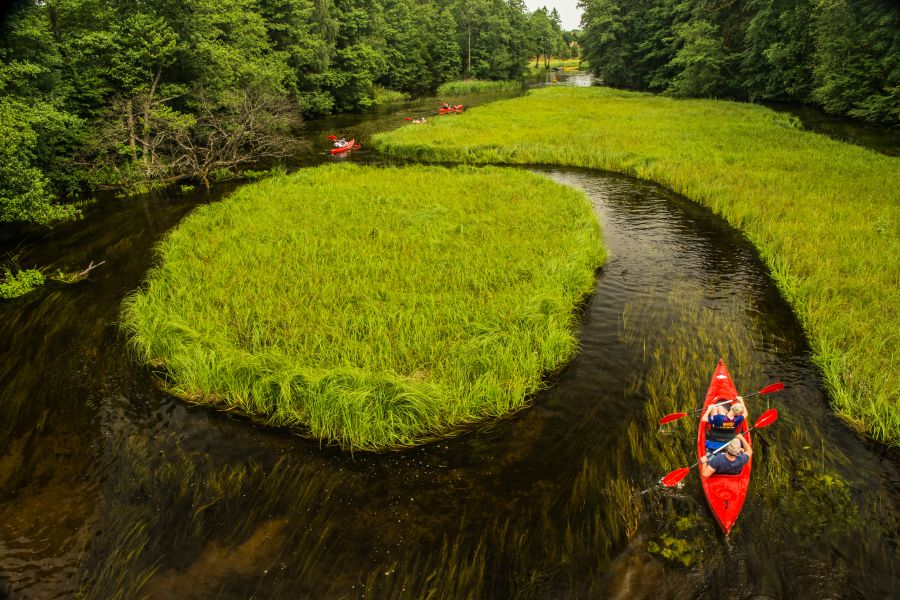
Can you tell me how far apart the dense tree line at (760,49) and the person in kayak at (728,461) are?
23.5m

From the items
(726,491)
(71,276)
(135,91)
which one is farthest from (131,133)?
(726,491)

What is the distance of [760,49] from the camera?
42906mm

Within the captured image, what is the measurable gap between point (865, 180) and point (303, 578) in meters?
24.1

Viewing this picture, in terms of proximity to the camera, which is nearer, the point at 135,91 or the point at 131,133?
the point at 131,133

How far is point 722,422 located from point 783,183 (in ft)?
53.5

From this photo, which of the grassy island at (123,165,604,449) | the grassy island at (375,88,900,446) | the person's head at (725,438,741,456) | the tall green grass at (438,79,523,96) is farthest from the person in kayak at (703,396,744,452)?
the tall green grass at (438,79,523,96)

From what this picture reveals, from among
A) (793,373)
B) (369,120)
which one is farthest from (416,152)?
(793,373)

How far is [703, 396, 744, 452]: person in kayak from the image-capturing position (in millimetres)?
7129

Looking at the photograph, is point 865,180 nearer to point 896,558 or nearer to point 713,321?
point 713,321

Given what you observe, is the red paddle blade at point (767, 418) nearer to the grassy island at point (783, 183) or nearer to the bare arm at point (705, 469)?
the bare arm at point (705, 469)

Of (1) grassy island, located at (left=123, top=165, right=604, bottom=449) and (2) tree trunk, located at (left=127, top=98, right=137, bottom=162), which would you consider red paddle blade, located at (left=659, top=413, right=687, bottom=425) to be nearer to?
(1) grassy island, located at (left=123, top=165, right=604, bottom=449)

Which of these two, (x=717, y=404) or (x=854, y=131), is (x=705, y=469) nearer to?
(x=717, y=404)

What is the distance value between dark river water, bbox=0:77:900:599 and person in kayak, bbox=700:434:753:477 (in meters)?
0.46

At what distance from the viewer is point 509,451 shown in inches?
303
